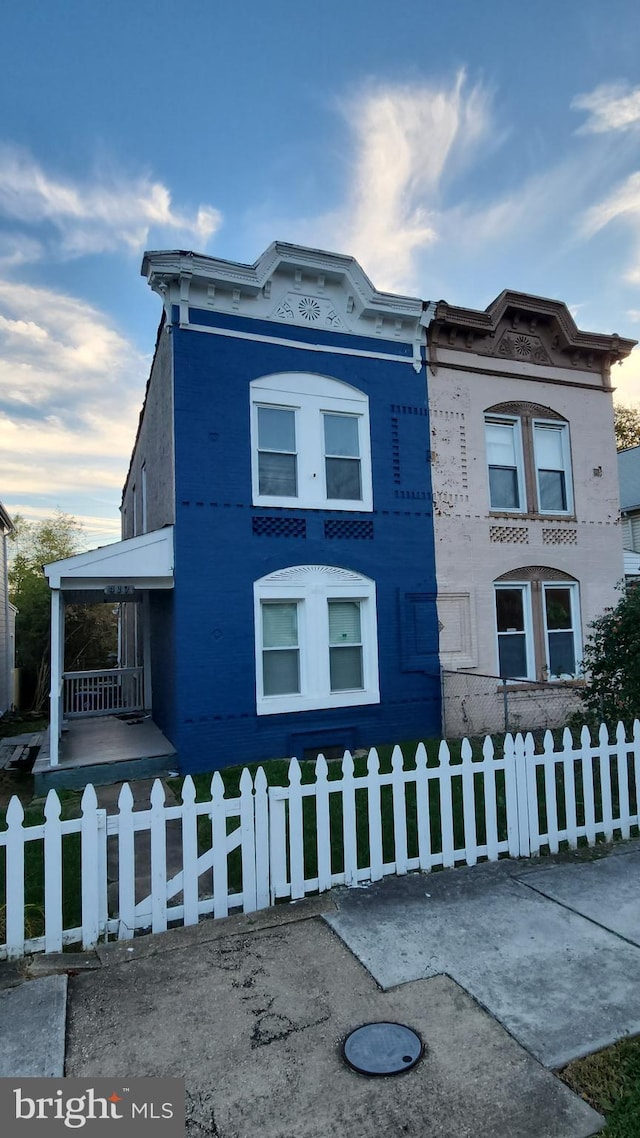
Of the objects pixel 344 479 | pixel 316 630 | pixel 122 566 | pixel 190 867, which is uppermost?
pixel 344 479

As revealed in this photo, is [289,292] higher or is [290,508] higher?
[289,292]

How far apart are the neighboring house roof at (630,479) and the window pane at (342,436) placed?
47.8 feet

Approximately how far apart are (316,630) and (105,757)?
405 cm

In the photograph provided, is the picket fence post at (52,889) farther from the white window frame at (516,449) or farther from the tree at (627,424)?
the tree at (627,424)

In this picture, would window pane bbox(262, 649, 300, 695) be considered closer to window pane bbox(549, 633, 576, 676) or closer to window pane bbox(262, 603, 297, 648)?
window pane bbox(262, 603, 297, 648)

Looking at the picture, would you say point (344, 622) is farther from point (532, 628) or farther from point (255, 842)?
point (255, 842)

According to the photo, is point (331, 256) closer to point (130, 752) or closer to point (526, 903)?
point (130, 752)

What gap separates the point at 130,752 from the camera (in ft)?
32.8

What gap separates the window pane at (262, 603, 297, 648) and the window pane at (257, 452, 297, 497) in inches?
79.9

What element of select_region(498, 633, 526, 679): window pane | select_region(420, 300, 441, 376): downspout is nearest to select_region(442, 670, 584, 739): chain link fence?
select_region(498, 633, 526, 679): window pane

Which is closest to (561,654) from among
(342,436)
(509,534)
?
(509,534)

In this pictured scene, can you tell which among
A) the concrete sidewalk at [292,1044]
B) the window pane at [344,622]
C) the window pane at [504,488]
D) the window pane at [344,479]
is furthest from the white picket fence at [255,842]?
the window pane at [504,488]

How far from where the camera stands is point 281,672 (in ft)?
34.3

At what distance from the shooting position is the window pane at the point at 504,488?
12633 mm
